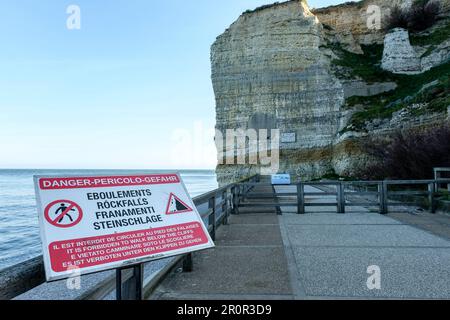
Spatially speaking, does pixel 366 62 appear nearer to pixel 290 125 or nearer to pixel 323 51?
pixel 323 51

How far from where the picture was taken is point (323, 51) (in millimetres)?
46438

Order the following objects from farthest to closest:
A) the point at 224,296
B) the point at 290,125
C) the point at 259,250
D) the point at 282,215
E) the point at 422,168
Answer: the point at 290,125 < the point at 422,168 < the point at 282,215 < the point at 259,250 < the point at 224,296

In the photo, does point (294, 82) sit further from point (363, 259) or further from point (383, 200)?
point (363, 259)

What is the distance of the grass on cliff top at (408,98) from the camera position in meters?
22.9

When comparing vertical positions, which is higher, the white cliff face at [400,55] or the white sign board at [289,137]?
the white cliff face at [400,55]

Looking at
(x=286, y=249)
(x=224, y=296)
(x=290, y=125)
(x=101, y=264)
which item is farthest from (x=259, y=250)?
(x=290, y=125)

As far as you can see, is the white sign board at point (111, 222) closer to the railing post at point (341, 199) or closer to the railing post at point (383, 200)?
the railing post at point (341, 199)

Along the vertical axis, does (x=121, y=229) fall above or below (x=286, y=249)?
above

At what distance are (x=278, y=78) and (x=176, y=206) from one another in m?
44.4

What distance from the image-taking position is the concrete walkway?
4547mm

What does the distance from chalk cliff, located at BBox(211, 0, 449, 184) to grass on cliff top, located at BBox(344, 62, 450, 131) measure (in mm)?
546

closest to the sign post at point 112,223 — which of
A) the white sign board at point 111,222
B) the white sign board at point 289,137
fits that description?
the white sign board at point 111,222

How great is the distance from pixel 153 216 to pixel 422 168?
1396 centimetres

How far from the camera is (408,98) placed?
29.0 metres
